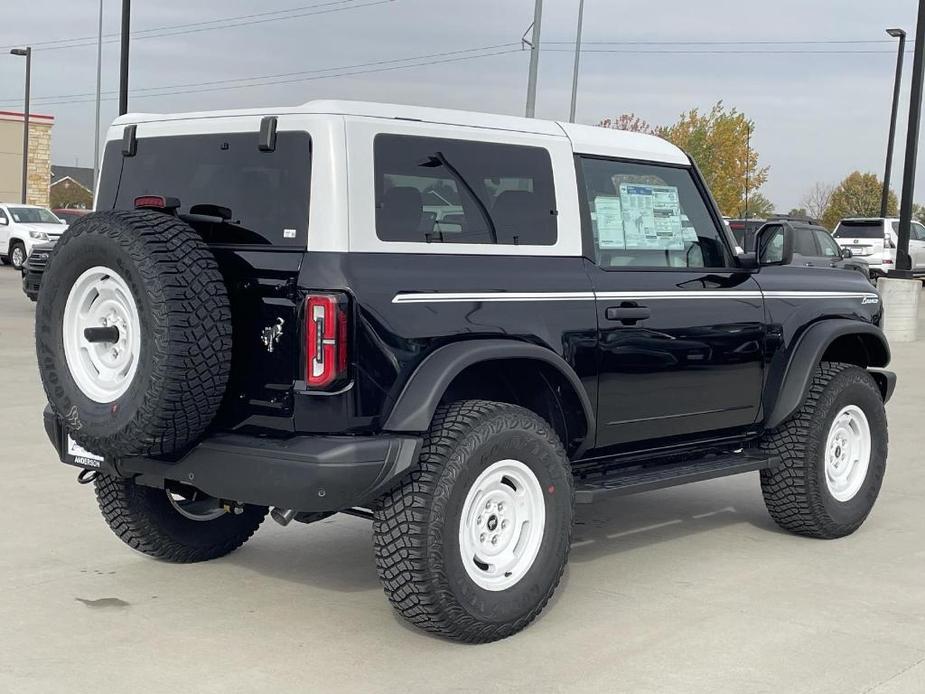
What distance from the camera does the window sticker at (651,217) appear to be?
20.2 feet

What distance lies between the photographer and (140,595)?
5641 millimetres

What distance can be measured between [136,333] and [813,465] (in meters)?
3.64

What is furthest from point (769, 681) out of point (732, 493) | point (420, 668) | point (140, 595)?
point (732, 493)

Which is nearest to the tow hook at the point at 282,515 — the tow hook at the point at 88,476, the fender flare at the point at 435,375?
the fender flare at the point at 435,375

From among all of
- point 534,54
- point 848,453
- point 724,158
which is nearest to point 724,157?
point 724,158

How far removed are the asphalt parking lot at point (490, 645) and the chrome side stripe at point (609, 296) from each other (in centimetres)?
130

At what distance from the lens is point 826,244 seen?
24359 millimetres

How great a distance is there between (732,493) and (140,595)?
401cm

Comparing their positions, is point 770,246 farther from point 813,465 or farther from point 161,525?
point 161,525

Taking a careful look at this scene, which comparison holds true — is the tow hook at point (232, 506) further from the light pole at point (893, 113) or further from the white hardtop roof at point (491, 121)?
the light pole at point (893, 113)

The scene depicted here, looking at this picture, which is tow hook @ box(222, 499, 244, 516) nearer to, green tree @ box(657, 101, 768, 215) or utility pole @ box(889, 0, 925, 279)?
utility pole @ box(889, 0, 925, 279)

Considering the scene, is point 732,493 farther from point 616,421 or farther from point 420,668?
point 420,668

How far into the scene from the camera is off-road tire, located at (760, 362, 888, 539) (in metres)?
6.77

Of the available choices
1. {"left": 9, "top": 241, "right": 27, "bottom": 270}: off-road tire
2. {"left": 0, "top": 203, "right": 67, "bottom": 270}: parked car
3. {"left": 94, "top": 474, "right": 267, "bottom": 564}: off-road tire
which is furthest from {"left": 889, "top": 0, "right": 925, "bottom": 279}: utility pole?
{"left": 9, "top": 241, "right": 27, "bottom": 270}: off-road tire
